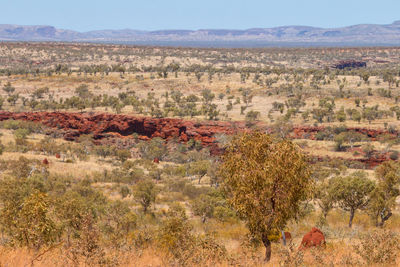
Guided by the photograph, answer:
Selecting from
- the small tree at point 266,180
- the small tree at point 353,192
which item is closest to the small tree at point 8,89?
the small tree at point 353,192

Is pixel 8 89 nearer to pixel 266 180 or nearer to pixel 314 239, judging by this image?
pixel 314 239

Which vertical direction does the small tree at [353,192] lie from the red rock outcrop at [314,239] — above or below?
below

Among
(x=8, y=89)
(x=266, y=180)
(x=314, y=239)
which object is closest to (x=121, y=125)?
(x=8, y=89)

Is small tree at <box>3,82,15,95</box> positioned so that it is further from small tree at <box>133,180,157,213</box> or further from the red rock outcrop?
the red rock outcrop

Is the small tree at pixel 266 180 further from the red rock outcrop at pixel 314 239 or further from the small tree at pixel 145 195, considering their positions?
the small tree at pixel 145 195

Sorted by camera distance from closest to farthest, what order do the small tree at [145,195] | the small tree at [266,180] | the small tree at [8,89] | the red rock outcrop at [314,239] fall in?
the small tree at [266,180]
the red rock outcrop at [314,239]
the small tree at [145,195]
the small tree at [8,89]

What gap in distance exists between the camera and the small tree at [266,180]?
512 inches

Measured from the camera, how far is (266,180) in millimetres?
12844

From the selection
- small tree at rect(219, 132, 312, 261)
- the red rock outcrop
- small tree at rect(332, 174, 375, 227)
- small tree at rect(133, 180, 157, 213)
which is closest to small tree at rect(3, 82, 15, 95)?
small tree at rect(133, 180, 157, 213)

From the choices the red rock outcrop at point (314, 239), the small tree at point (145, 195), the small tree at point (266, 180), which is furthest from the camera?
the small tree at point (145, 195)

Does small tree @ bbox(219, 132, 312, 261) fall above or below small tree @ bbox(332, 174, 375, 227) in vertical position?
above

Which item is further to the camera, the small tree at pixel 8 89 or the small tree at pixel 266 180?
the small tree at pixel 8 89

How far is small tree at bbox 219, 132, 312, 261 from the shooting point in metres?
13.0

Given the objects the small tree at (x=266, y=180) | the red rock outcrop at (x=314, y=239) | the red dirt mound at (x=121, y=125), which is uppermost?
the small tree at (x=266, y=180)
